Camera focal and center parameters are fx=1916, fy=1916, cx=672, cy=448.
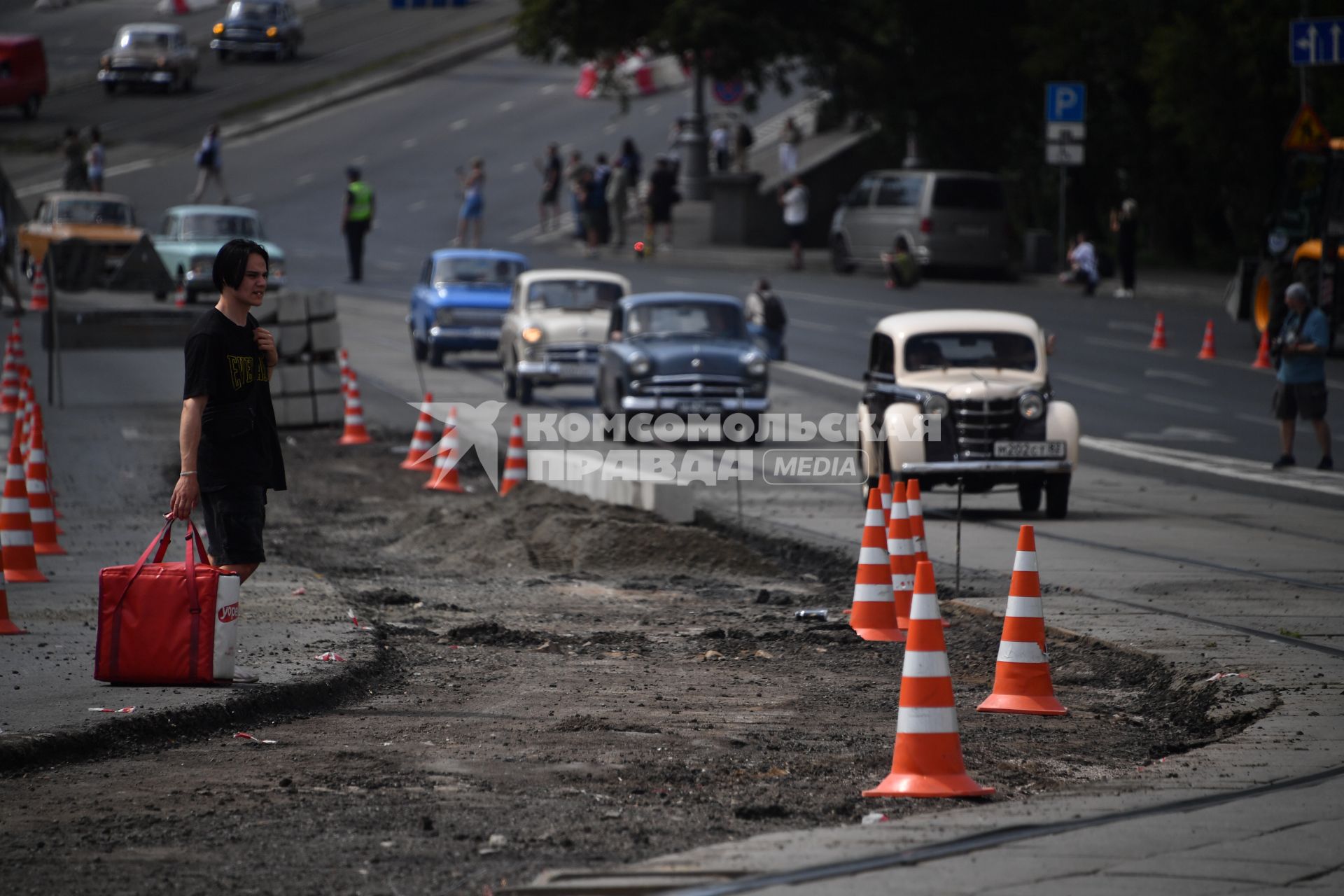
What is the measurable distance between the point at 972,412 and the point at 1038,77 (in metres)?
27.0

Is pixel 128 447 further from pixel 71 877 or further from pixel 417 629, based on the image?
pixel 71 877

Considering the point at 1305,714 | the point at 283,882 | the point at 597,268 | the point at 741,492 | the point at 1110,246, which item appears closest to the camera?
the point at 283,882

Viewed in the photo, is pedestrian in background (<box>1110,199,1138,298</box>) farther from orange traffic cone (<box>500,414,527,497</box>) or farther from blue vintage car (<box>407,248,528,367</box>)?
orange traffic cone (<box>500,414,527,497</box>)

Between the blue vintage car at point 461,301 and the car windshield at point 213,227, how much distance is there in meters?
5.64

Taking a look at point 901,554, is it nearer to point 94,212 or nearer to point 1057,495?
point 1057,495

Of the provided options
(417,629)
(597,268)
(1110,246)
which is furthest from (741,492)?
(1110,246)

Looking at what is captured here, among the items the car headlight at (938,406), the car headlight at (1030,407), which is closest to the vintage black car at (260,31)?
the car headlight at (938,406)

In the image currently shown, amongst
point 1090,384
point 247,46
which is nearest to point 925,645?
point 1090,384

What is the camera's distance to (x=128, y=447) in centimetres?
1939

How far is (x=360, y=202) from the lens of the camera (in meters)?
35.5

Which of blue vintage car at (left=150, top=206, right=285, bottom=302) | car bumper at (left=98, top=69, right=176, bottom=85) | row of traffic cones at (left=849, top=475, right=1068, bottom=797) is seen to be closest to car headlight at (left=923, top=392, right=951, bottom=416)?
row of traffic cones at (left=849, top=475, right=1068, bottom=797)

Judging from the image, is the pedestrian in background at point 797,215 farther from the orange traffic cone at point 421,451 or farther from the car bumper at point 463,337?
the orange traffic cone at point 421,451

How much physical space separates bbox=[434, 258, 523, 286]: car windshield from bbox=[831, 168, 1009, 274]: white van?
11.1 meters

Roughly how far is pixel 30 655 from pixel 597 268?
3018cm
